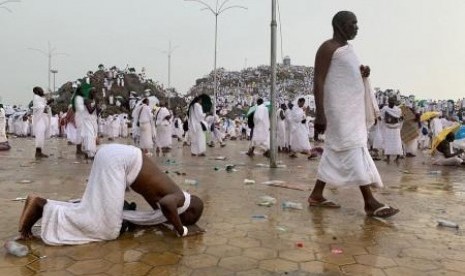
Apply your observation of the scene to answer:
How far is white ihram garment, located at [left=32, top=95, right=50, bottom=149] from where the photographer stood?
40.2ft

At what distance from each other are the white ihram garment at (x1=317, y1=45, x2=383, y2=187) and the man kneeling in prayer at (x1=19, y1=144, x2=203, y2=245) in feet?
6.29

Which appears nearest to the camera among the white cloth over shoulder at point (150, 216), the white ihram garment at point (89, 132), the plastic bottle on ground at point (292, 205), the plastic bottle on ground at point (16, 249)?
the plastic bottle on ground at point (16, 249)

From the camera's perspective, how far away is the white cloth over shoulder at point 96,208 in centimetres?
372

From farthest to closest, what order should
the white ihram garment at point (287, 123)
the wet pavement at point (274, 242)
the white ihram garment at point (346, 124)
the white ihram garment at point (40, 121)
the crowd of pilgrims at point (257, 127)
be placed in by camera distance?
the white ihram garment at point (287, 123)
the white ihram garment at point (40, 121)
the crowd of pilgrims at point (257, 127)
the white ihram garment at point (346, 124)
the wet pavement at point (274, 242)

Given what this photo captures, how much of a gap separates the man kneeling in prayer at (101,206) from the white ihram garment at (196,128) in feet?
29.9

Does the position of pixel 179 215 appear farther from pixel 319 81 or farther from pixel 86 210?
pixel 319 81

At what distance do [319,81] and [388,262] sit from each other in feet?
7.33

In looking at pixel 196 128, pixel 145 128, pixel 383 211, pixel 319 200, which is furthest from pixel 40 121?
pixel 383 211

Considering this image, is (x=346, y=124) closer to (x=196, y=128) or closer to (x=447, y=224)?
(x=447, y=224)

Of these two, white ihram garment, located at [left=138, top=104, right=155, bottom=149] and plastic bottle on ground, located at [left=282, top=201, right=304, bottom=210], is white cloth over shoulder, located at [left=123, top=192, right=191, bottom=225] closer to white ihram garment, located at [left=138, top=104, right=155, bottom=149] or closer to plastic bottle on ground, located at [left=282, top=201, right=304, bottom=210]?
plastic bottle on ground, located at [left=282, top=201, right=304, bottom=210]

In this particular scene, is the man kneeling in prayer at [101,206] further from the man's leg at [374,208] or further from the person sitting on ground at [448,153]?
the person sitting on ground at [448,153]

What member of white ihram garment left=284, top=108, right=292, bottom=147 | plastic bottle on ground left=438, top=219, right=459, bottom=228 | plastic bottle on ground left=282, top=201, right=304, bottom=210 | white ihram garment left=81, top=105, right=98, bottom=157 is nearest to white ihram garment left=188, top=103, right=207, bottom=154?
white ihram garment left=81, top=105, right=98, bottom=157

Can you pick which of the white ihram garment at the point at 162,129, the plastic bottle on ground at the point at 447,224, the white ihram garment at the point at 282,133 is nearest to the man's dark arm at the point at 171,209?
the plastic bottle on ground at the point at 447,224

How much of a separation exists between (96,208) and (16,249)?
629 mm
